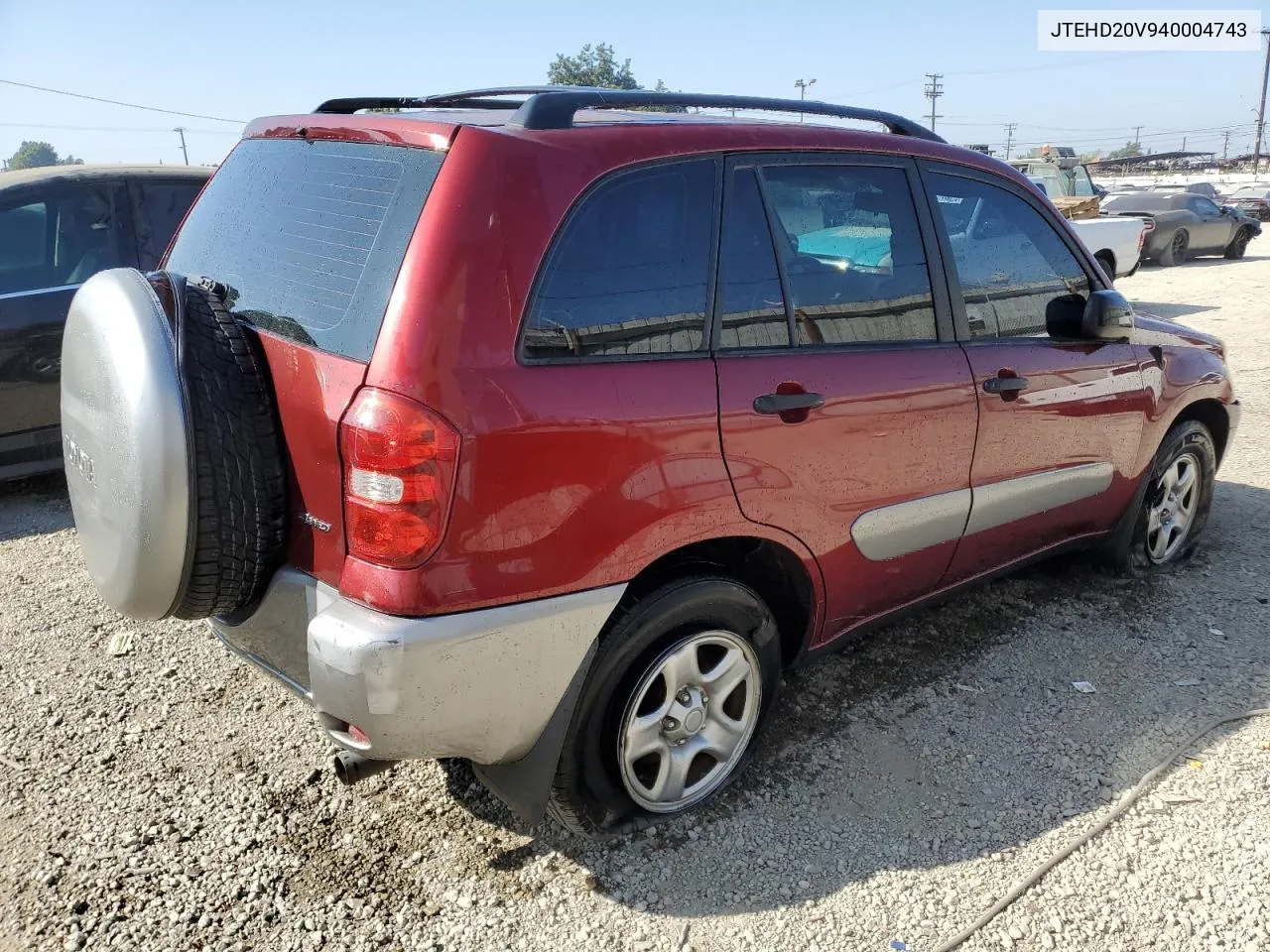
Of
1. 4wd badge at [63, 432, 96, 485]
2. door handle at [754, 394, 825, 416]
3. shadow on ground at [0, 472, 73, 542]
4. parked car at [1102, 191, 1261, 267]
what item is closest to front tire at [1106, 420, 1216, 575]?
door handle at [754, 394, 825, 416]

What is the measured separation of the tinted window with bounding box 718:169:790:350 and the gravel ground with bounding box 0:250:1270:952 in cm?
134

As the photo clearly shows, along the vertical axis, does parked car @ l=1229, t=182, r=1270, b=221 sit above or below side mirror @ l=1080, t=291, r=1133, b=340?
above

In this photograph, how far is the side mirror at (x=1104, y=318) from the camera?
345cm

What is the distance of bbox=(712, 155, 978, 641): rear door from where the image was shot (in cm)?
255

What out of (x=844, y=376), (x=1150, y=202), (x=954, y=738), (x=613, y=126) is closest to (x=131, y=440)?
(x=613, y=126)

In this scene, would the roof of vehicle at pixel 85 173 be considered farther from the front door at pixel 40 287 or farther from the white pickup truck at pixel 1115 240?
the white pickup truck at pixel 1115 240

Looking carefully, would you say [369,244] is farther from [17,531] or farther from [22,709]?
[17,531]

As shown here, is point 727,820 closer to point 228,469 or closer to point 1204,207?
point 228,469

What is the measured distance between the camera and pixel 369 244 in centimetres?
220

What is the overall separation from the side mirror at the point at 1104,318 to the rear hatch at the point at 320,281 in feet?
8.01

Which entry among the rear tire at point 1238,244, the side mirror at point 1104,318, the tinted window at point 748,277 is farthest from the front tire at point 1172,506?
the rear tire at point 1238,244

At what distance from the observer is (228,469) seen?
7.22ft

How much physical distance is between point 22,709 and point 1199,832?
12.0 feet

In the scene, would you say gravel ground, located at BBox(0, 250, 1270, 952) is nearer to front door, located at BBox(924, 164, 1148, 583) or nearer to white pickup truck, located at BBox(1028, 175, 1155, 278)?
front door, located at BBox(924, 164, 1148, 583)
